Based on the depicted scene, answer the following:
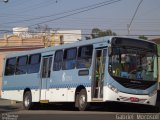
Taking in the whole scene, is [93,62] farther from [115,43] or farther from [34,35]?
[34,35]

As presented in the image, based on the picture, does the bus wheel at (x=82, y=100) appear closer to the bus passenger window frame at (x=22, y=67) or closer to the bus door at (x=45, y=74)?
the bus door at (x=45, y=74)

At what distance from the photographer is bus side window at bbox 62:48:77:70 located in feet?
79.9

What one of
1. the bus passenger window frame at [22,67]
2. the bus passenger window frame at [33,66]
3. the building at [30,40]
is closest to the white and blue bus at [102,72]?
the bus passenger window frame at [33,66]

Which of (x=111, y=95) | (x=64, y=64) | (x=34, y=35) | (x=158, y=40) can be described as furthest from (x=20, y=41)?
(x=111, y=95)

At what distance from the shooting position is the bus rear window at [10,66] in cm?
3112

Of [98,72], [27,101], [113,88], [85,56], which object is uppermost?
[85,56]

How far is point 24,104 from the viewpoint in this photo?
29.0 m

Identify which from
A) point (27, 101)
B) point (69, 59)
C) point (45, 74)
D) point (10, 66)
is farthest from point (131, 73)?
point (10, 66)

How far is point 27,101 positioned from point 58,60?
4070 mm

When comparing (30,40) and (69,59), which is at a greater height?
(30,40)

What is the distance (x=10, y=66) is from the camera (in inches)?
1242

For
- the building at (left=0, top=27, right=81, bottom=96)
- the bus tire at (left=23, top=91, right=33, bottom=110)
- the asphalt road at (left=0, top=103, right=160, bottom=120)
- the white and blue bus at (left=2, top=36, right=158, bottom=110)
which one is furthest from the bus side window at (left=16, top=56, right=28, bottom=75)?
the building at (left=0, top=27, right=81, bottom=96)

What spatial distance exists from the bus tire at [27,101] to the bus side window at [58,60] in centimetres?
328

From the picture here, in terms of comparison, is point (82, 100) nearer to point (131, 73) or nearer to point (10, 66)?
point (131, 73)
